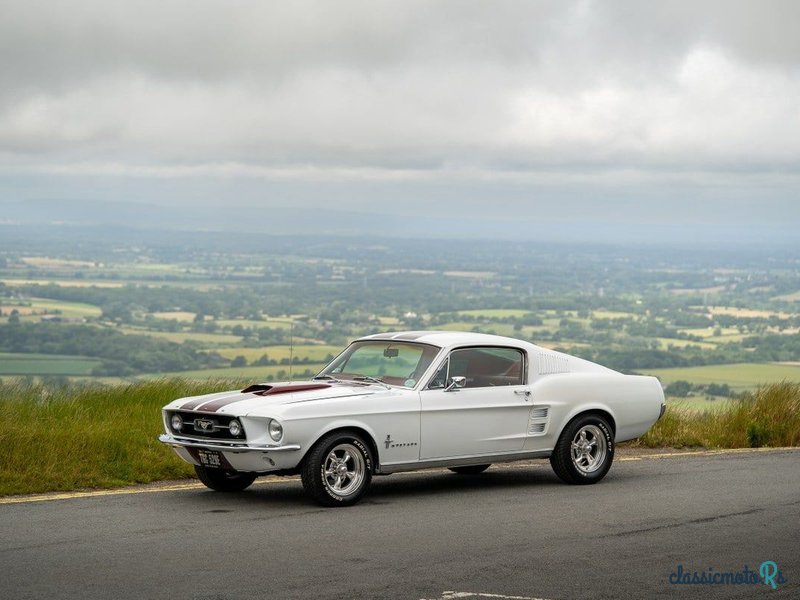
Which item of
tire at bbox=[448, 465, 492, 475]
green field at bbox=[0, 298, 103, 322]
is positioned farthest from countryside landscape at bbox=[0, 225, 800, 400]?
tire at bbox=[448, 465, 492, 475]

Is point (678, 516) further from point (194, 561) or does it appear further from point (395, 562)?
point (194, 561)

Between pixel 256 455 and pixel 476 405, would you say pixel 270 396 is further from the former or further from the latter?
pixel 476 405

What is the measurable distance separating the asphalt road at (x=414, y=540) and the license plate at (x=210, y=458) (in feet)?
1.11

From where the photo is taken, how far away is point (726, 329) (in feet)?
313

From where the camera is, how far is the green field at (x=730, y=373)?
53688 millimetres

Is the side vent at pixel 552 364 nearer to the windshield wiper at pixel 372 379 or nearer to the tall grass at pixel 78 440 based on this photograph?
the windshield wiper at pixel 372 379

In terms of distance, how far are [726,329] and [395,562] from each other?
89.8 m

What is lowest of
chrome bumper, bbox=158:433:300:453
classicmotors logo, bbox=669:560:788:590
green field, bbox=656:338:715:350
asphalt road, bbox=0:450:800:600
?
green field, bbox=656:338:715:350

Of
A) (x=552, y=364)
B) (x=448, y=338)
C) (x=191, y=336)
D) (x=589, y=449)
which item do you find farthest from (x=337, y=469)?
(x=191, y=336)

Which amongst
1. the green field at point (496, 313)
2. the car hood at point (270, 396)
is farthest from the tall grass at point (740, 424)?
the green field at point (496, 313)

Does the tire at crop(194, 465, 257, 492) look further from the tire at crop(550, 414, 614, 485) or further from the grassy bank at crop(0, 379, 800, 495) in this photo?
the tire at crop(550, 414, 614, 485)

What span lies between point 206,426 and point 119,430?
8.71 ft

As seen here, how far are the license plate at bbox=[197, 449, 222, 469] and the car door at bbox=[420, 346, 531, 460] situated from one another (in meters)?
1.86

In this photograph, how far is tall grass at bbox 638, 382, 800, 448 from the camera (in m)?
17.3
